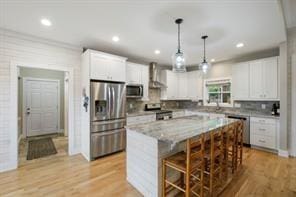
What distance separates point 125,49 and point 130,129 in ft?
8.20

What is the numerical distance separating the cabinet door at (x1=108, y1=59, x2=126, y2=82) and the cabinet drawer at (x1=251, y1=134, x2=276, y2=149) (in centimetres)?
391

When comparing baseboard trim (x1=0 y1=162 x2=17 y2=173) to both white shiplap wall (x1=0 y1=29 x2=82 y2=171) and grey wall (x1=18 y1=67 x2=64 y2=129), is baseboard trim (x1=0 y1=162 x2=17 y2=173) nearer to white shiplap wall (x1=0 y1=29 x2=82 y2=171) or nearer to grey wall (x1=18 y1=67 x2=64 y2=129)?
white shiplap wall (x1=0 y1=29 x2=82 y2=171)

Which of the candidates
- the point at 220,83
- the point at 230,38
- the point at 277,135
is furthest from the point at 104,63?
the point at 277,135

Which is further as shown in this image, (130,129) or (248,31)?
(248,31)

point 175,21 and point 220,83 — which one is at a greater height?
point 175,21

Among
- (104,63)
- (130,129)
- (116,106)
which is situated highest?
(104,63)

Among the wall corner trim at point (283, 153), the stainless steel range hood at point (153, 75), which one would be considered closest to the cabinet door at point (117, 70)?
A: the stainless steel range hood at point (153, 75)

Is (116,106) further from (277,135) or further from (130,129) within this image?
(277,135)

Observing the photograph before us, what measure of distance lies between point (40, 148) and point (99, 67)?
9.69ft

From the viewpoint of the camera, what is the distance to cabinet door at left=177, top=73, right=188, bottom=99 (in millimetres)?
6258

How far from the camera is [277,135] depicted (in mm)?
3908

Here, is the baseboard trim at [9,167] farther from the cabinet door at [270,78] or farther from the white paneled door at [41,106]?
the cabinet door at [270,78]

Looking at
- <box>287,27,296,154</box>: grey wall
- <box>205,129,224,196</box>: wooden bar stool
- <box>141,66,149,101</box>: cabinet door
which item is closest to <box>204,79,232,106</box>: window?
<box>287,27,296,154</box>: grey wall

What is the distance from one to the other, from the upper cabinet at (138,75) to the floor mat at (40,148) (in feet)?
9.29
